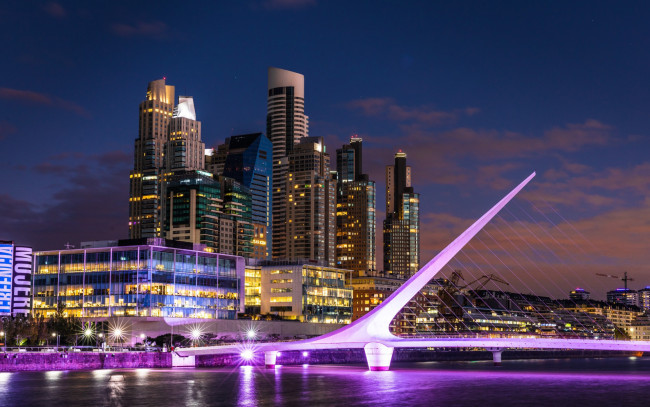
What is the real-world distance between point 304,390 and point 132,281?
202ft

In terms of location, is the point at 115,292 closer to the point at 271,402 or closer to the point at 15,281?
the point at 15,281

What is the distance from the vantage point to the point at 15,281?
3211 inches

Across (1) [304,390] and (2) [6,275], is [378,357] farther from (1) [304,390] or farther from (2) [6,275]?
(2) [6,275]

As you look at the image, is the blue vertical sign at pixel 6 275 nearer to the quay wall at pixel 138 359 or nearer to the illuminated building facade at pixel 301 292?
the quay wall at pixel 138 359

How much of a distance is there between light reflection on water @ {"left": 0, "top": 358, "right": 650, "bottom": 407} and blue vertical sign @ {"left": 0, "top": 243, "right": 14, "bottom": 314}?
11.5m

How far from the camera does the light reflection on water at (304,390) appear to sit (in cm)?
4650

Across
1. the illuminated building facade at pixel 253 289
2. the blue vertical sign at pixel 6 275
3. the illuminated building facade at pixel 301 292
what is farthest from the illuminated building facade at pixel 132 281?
the blue vertical sign at pixel 6 275

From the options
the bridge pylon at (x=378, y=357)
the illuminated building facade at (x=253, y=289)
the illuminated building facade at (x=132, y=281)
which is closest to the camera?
the bridge pylon at (x=378, y=357)

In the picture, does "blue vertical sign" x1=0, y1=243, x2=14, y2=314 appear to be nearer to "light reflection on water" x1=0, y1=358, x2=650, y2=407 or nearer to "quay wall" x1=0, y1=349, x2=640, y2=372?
"quay wall" x1=0, y1=349, x2=640, y2=372

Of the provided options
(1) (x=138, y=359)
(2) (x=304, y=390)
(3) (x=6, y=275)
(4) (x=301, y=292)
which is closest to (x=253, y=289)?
(4) (x=301, y=292)

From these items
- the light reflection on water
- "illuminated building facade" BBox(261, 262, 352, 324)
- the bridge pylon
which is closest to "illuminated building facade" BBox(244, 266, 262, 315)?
"illuminated building facade" BBox(261, 262, 352, 324)

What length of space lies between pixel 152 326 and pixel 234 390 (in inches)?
2341

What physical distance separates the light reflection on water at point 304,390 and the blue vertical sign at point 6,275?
1151 cm

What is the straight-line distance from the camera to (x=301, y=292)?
473 ft
